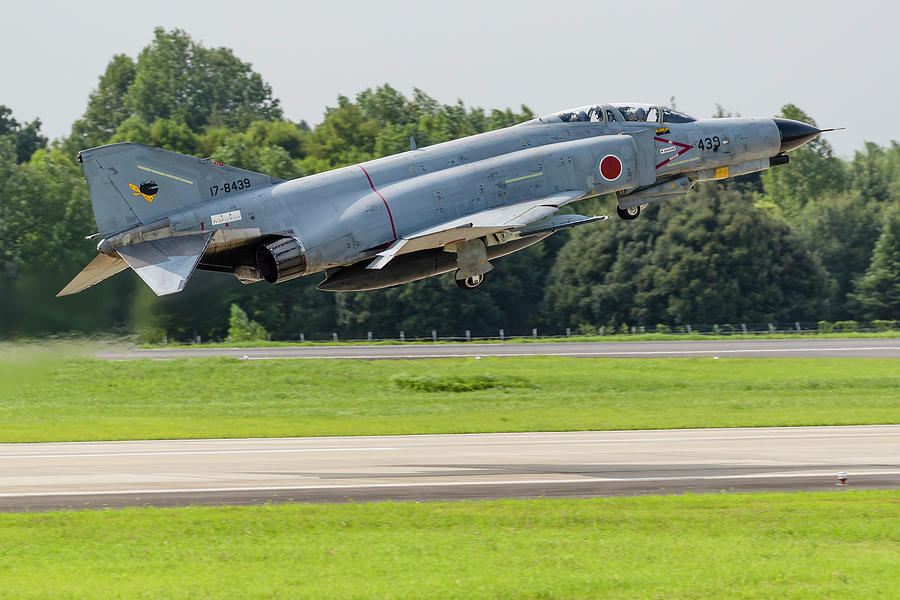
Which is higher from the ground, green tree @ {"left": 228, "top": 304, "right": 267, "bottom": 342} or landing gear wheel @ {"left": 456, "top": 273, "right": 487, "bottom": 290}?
landing gear wheel @ {"left": 456, "top": 273, "right": 487, "bottom": 290}

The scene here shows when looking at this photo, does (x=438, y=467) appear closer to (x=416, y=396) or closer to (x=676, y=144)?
(x=676, y=144)

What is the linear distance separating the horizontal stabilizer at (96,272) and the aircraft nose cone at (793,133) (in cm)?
1615

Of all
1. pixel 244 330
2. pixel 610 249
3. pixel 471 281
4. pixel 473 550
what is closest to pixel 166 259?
pixel 471 281

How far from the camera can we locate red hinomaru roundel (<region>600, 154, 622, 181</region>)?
79.8ft

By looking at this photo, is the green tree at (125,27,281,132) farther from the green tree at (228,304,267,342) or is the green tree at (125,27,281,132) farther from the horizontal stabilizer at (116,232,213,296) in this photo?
the horizontal stabilizer at (116,232,213,296)

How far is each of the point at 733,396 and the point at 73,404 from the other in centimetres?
2342

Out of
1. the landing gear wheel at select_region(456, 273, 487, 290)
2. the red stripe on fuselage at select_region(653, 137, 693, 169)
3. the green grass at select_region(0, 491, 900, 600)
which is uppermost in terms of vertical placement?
the red stripe on fuselage at select_region(653, 137, 693, 169)

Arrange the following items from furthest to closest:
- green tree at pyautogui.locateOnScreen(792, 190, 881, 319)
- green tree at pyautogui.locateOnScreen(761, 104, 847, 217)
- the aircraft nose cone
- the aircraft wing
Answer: green tree at pyautogui.locateOnScreen(761, 104, 847, 217) < green tree at pyautogui.locateOnScreen(792, 190, 881, 319) < the aircraft nose cone < the aircraft wing

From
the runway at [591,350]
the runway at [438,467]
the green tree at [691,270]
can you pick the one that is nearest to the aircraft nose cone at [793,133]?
the runway at [438,467]

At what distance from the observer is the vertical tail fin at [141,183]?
20.6 metres

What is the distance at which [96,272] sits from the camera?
71.7ft

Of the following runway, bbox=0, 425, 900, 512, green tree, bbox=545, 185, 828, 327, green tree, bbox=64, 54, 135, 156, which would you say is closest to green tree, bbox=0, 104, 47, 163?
green tree, bbox=64, 54, 135, 156

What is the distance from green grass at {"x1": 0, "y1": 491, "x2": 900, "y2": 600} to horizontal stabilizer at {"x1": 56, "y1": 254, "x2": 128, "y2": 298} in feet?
17.7

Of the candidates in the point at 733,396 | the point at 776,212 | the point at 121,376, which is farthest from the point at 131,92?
the point at 733,396
